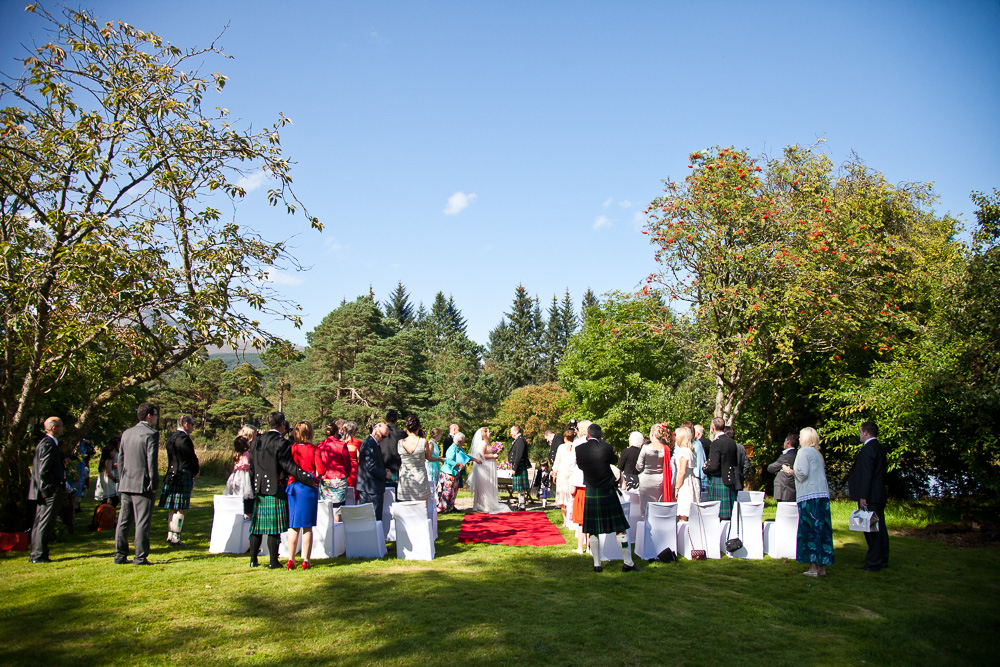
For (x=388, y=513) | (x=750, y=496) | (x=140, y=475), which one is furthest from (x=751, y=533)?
(x=140, y=475)

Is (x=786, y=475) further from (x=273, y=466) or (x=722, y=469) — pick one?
(x=273, y=466)

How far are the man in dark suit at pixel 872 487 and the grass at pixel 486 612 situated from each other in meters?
0.22

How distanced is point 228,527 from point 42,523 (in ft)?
6.55

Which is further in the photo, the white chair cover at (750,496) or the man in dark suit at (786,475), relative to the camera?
the man in dark suit at (786,475)

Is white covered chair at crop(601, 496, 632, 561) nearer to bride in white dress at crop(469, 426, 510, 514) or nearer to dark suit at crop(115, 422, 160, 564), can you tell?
bride in white dress at crop(469, 426, 510, 514)

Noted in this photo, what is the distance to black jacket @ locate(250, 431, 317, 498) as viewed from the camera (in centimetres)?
693

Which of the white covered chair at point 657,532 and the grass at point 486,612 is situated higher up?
the white covered chair at point 657,532

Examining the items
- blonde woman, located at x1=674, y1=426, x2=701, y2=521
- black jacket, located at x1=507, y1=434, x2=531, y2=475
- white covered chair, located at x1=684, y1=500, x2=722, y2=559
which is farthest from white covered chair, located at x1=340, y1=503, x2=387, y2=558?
black jacket, located at x1=507, y1=434, x2=531, y2=475

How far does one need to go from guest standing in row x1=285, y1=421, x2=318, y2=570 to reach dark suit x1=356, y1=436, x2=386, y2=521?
4.80 ft

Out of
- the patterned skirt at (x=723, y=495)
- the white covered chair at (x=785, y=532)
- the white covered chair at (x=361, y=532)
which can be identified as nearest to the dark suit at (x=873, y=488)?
the white covered chair at (x=785, y=532)

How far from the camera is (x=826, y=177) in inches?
644

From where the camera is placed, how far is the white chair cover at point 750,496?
27.4ft

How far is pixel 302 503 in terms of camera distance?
7023 millimetres

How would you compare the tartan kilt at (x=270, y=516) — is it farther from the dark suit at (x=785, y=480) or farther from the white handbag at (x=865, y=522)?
the white handbag at (x=865, y=522)
